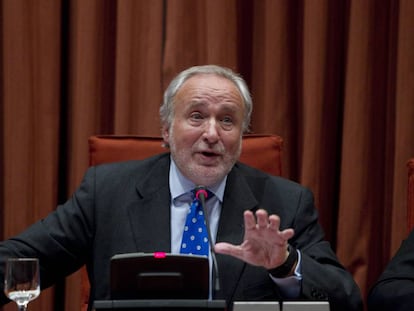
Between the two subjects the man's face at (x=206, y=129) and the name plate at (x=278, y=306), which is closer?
the name plate at (x=278, y=306)

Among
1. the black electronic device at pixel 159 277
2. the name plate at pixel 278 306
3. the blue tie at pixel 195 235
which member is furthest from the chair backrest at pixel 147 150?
the name plate at pixel 278 306

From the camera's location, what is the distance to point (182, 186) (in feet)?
8.39

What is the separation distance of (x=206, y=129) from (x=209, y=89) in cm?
15

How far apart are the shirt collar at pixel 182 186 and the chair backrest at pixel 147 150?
7.4 inches

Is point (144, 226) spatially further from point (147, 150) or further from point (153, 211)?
point (147, 150)

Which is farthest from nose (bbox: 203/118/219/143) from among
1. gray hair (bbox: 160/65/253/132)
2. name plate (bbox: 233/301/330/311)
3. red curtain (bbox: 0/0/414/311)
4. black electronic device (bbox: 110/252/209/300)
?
name plate (bbox: 233/301/330/311)

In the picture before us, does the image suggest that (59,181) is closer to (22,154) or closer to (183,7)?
(22,154)

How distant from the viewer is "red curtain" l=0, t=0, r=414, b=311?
3.22 meters

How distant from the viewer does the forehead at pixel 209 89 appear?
2564 mm

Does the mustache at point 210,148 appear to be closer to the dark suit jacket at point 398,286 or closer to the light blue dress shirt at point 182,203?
the light blue dress shirt at point 182,203

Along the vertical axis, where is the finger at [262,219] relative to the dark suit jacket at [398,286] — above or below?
above

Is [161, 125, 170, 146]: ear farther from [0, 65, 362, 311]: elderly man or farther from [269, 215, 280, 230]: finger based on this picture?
[269, 215, 280, 230]: finger

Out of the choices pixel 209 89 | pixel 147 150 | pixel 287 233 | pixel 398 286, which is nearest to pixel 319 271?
pixel 398 286

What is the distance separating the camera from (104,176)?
8.61 feet
